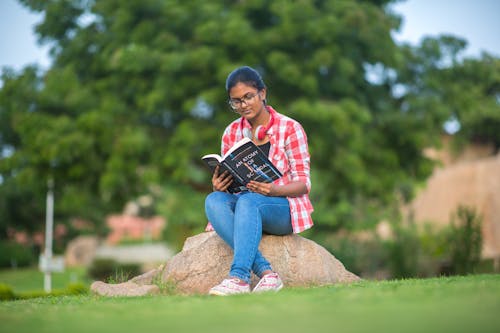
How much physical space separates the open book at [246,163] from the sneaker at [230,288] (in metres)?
0.80

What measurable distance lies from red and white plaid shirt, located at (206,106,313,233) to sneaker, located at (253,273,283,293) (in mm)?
530

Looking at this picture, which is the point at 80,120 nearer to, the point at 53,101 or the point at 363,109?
the point at 53,101

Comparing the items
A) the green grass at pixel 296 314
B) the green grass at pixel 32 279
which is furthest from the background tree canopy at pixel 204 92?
the green grass at pixel 296 314

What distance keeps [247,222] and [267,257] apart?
71cm

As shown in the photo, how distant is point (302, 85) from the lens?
12.3 meters

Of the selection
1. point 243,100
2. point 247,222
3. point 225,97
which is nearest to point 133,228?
point 225,97

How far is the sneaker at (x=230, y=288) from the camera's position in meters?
4.04

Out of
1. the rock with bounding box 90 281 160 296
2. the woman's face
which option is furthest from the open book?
the rock with bounding box 90 281 160 296

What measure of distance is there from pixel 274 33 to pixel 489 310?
10.2 metres

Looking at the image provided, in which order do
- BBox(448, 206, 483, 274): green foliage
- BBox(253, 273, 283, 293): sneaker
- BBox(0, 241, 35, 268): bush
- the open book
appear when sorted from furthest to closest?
BBox(0, 241, 35, 268): bush
BBox(448, 206, 483, 274): green foliage
the open book
BBox(253, 273, 283, 293): sneaker

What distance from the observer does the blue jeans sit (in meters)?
4.34

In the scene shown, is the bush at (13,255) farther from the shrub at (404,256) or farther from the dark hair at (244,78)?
the dark hair at (244,78)

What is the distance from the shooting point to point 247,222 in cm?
439

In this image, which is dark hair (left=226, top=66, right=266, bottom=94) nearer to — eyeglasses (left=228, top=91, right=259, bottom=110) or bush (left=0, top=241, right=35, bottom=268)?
eyeglasses (left=228, top=91, right=259, bottom=110)
